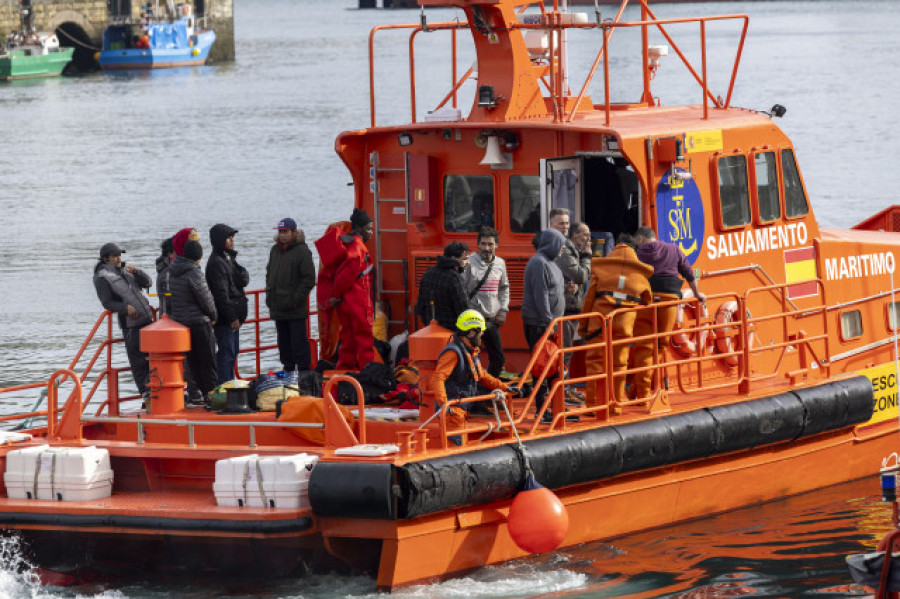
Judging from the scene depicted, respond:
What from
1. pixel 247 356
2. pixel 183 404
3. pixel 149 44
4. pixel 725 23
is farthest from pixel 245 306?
pixel 725 23

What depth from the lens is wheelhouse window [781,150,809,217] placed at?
12930mm

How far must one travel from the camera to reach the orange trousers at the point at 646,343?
11.2 meters

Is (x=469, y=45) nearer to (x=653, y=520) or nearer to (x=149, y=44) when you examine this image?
(x=149, y=44)

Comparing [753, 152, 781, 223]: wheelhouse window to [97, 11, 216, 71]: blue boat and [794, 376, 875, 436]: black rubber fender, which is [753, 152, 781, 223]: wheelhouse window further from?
[97, 11, 216, 71]: blue boat

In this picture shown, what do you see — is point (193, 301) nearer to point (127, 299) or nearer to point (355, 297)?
point (127, 299)

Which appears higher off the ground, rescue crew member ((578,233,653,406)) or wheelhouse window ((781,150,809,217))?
wheelhouse window ((781,150,809,217))

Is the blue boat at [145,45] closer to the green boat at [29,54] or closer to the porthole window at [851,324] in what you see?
the green boat at [29,54]

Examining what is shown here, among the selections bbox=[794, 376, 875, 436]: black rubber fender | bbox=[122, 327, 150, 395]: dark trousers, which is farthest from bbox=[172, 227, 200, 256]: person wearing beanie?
bbox=[794, 376, 875, 436]: black rubber fender

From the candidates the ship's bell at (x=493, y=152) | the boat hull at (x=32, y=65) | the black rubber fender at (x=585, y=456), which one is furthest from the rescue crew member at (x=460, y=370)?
the boat hull at (x=32, y=65)

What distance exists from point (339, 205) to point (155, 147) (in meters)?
14.7

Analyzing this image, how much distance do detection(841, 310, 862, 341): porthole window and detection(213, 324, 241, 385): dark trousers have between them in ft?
16.7

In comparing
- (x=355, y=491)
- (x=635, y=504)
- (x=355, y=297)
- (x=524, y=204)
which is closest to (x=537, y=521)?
(x=355, y=491)

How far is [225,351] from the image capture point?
41.6 feet

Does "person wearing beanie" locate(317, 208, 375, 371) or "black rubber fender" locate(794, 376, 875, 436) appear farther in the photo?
"person wearing beanie" locate(317, 208, 375, 371)
